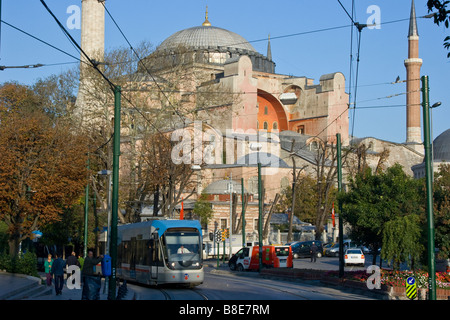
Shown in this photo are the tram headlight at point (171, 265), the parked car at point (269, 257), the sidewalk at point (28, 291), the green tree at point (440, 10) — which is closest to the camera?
the green tree at point (440, 10)

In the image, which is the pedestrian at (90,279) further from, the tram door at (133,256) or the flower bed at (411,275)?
the tram door at (133,256)

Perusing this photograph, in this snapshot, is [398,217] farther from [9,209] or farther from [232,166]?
[232,166]

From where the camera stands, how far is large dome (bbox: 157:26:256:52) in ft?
279

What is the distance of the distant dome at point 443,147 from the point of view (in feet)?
231

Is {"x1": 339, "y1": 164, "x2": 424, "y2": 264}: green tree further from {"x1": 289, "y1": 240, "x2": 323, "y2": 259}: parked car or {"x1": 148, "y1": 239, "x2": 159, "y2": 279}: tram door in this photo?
{"x1": 289, "y1": 240, "x2": 323, "y2": 259}: parked car

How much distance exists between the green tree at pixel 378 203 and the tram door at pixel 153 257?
20.2 feet

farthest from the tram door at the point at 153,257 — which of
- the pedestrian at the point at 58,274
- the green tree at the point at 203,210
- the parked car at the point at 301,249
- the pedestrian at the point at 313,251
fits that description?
the green tree at the point at 203,210

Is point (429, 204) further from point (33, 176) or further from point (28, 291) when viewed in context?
point (33, 176)

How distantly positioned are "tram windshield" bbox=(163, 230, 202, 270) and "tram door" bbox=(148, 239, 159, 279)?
1.45 ft

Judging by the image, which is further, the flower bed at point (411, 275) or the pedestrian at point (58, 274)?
the flower bed at point (411, 275)

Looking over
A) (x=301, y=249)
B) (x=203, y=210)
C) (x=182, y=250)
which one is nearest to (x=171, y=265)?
(x=182, y=250)
